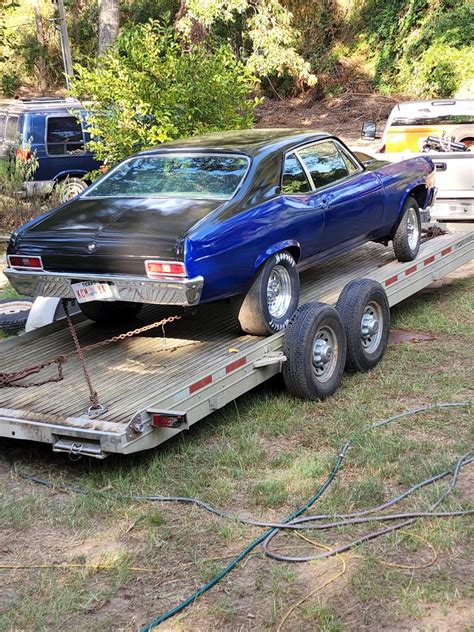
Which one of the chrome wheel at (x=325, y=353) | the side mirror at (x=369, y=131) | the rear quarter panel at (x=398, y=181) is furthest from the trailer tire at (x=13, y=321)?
the side mirror at (x=369, y=131)

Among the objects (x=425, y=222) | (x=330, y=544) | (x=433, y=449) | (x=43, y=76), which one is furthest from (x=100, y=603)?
(x=43, y=76)

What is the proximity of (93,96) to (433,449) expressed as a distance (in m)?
7.30

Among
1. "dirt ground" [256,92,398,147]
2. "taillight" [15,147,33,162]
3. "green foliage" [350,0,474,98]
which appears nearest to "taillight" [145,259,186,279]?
"taillight" [15,147,33,162]

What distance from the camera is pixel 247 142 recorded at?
6898mm

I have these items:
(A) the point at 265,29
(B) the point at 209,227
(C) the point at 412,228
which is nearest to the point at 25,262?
(B) the point at 209,227

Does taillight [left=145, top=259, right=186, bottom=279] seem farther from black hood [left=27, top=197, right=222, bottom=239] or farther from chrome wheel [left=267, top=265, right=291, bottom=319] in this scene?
chrome wheel [left=267, top=265, right=291, bottom=319]

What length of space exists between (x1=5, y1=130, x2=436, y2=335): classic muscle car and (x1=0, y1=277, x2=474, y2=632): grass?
0.93m

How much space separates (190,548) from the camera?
14.1 ft

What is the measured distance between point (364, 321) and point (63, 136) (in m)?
10.1

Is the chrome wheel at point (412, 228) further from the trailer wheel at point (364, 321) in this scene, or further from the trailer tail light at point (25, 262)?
the trailer tail light at point (25, 262)

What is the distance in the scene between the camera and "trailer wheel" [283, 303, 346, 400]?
5.90 metres

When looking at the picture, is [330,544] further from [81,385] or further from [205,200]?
[205,200]

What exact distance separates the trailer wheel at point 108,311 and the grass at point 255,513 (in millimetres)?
1357

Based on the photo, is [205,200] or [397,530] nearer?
[397,530]
